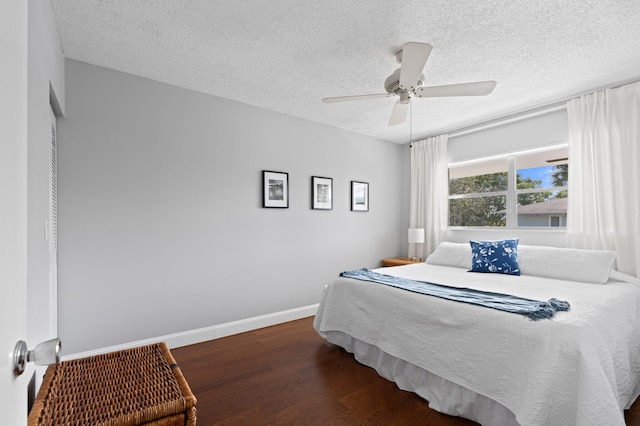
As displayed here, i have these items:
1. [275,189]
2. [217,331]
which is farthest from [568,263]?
[217,331]

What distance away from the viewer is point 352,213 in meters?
4.41

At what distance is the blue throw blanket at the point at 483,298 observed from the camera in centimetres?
176

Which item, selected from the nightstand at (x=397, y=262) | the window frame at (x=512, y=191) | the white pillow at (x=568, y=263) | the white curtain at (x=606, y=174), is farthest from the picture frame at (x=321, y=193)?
the white curtain at (x=606, y=174)

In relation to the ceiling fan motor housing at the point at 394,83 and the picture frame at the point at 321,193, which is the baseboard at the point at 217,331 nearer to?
the picture frame at the point at 321,193

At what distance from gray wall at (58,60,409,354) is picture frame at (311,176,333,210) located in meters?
0.08

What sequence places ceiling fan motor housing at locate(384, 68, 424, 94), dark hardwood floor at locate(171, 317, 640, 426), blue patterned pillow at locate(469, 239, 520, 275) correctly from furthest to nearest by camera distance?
1. blue patterned pillow at locate(469, 239, 520, 275)
2. ceiling fan motor housing at locate(384, 68, 424, 94)
3. dark hardwood floor at locate(171, 317, 640, 426)

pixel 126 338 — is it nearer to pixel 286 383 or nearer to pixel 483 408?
pixel 286 383

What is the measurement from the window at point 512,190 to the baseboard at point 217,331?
2.53 metres

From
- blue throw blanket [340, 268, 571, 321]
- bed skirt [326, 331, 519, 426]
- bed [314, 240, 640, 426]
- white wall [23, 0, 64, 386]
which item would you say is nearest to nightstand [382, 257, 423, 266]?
bed [314, 240, 640, 426]

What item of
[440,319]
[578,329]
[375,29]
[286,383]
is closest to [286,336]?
[286,383]

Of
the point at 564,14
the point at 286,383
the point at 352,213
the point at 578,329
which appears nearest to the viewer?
Answer: the point at 578,329

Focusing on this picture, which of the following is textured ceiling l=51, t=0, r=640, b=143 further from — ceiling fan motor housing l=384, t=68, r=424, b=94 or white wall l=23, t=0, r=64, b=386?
white wall l=23, t=0, r=64, b=386

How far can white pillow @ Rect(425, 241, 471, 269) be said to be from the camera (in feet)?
11.5

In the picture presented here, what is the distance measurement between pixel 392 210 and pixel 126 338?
3.79 m
